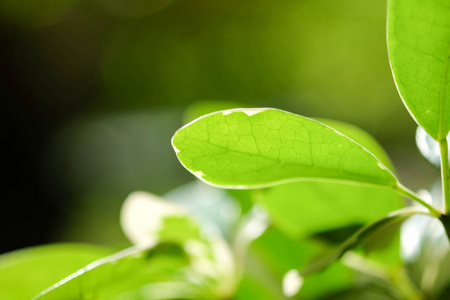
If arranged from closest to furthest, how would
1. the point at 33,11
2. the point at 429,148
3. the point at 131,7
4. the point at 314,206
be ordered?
1. the point at 429,148
2. the point at 314,206
3. the point at 33,11
4. the point at 131,7

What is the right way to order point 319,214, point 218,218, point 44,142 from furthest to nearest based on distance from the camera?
point 44,142 → point 218,218 → point 319,214

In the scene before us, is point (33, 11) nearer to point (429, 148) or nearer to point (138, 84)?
point (138, 84)

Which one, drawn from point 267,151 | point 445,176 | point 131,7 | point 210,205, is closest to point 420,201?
point 445,176

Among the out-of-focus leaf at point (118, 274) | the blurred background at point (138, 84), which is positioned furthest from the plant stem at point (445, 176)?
the blurred background at point (138, 84)

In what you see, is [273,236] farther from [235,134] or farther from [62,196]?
[62,196]

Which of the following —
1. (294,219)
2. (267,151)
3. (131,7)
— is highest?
(131,7)

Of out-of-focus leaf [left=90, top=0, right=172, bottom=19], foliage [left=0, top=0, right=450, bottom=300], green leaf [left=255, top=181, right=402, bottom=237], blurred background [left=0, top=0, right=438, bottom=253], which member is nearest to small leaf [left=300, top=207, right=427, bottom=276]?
foliage [left=0, top=0, right=450, bottom=300]

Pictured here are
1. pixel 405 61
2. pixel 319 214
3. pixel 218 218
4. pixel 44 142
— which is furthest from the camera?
pixel 44 142

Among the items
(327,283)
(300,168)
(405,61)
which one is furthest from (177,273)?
(405,61)
